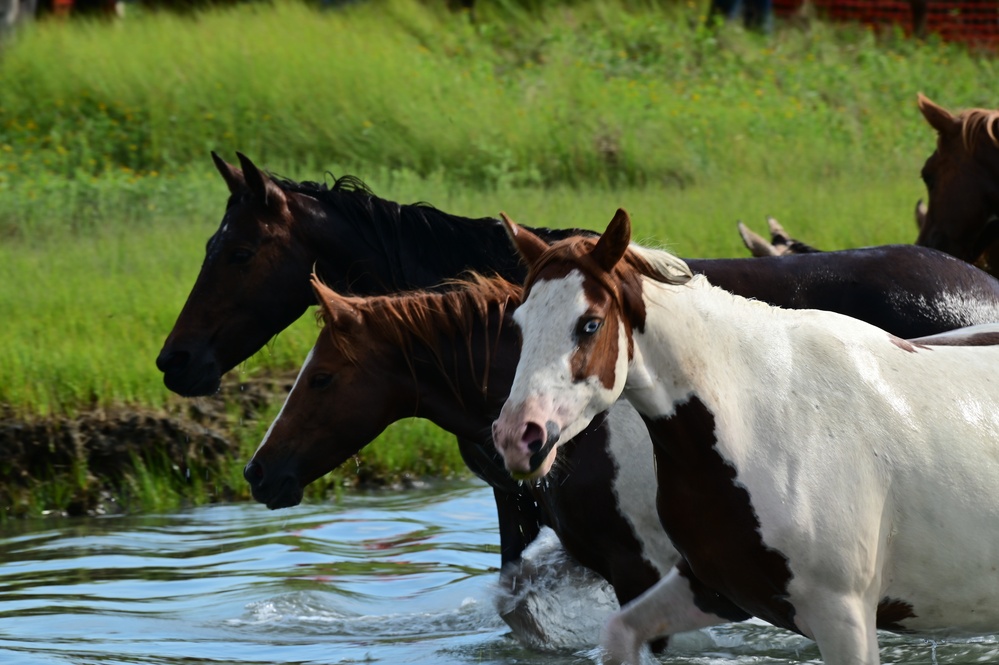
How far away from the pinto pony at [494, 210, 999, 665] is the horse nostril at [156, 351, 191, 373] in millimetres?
2525

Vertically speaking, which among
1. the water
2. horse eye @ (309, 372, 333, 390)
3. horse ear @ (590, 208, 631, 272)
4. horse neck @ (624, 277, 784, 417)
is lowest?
the water

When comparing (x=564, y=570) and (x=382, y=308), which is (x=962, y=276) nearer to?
(x=564, y=570)

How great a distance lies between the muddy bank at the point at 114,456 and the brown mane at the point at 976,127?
4014 mm

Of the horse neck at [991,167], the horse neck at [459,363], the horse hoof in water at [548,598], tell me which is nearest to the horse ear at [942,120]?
the horse neck at [991,167]

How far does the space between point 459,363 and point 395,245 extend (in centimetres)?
118

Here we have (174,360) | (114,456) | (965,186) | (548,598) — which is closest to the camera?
(548,598)

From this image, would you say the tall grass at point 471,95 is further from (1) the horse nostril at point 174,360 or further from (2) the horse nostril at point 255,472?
(2) the horse nostril at point 255,472

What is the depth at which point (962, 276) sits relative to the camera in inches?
224

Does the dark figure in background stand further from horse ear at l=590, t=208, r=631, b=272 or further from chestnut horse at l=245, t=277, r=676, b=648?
horse ear at l=590, t=208, r=631, b=272

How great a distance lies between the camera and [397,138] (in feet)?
51.7

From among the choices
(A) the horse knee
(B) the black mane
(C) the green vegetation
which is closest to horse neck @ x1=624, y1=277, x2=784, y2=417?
(A) the horse knee

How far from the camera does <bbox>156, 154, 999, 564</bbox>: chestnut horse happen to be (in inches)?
221

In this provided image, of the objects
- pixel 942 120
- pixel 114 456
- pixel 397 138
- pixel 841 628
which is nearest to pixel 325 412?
pixel 841 628

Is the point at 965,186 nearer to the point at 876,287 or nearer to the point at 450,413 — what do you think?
the point at 876,287
